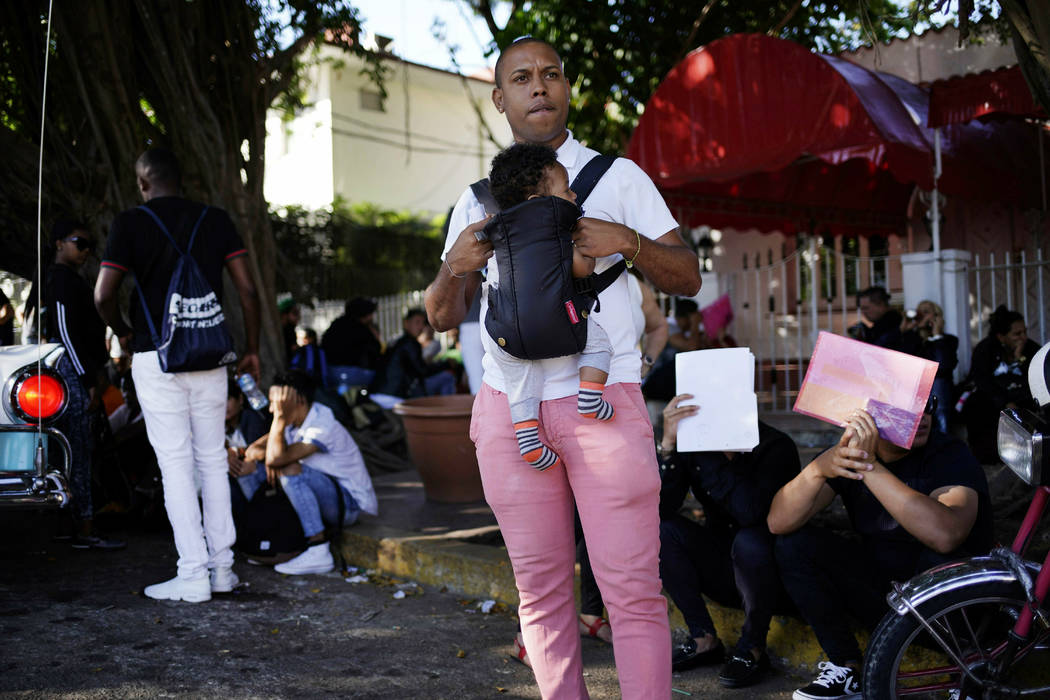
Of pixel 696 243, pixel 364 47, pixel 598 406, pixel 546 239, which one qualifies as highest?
pixel 364 47

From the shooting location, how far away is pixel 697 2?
34.2ft

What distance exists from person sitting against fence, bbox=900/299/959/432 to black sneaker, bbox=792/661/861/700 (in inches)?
151

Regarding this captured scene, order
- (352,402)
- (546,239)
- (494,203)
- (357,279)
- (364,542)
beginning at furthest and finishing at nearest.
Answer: (357,279), (352,402), (364,542), (494,203), (546,239)

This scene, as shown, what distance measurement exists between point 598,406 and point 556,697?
0.78 meters

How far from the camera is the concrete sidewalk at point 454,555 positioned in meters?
3.66

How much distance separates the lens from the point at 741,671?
342 centimetres

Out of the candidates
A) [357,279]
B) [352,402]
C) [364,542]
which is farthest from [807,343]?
[357,279]

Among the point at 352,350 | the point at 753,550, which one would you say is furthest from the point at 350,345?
the point at 753,550

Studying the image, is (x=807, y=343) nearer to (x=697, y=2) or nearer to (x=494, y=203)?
(x=697, y=2)

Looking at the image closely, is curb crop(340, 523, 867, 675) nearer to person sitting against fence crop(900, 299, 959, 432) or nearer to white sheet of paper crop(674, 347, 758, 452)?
white sheet of paper crop(674, 347, 758, 452)

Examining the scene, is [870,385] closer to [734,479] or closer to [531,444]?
[734,479]

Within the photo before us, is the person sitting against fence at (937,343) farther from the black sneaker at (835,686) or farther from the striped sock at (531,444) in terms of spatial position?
the striped sock at (531,444)

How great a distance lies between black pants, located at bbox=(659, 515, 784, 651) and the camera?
11.3 feet

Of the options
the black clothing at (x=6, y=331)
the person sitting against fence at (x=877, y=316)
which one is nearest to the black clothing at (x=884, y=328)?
the person sitting against fence at (x=877, y=316)
